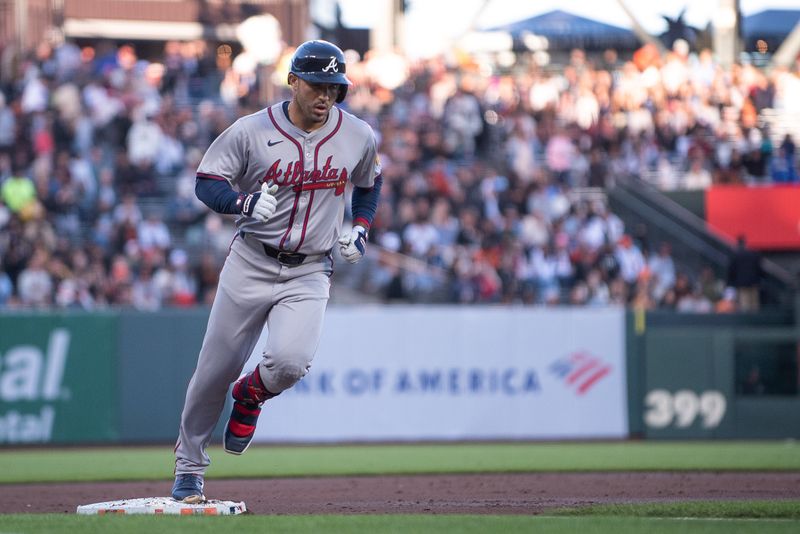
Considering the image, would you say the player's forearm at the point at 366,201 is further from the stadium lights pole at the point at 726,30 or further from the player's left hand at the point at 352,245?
the stadium lights pole at the point at 726,30

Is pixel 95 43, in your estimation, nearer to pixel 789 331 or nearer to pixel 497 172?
pixel 497 172

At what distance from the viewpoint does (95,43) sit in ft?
92.8

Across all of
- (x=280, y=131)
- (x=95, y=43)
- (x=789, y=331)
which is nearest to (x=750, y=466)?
(x=789, y=331)

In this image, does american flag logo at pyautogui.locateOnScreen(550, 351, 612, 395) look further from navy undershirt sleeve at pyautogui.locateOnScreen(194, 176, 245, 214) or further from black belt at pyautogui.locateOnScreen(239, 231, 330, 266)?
navy undershirt sleeve at pyautogui.locateOnScreen(194, 176, 245, 214)

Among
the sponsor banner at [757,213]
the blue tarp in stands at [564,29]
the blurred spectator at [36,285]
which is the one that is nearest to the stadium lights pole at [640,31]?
the blue tarp in stands at [564,29]

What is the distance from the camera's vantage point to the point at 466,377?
609 inches

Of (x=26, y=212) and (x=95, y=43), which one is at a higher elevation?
(x=95, y=43)

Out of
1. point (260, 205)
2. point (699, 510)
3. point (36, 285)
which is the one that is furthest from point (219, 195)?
point (36, 285)

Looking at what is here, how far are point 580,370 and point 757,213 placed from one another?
6088 mm

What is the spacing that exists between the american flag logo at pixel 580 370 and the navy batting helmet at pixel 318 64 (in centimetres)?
944

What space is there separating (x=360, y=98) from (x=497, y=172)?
2.63 metres

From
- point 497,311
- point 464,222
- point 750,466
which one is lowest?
point 750,466

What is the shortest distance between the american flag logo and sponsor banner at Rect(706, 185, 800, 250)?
5.51 meters

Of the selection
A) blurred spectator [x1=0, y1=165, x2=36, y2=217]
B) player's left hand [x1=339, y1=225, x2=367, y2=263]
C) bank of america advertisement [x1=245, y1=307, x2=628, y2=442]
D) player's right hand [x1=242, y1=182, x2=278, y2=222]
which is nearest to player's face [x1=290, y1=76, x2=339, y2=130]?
player's right hand [x1=242, y1=182, x2=278, y2=222]
